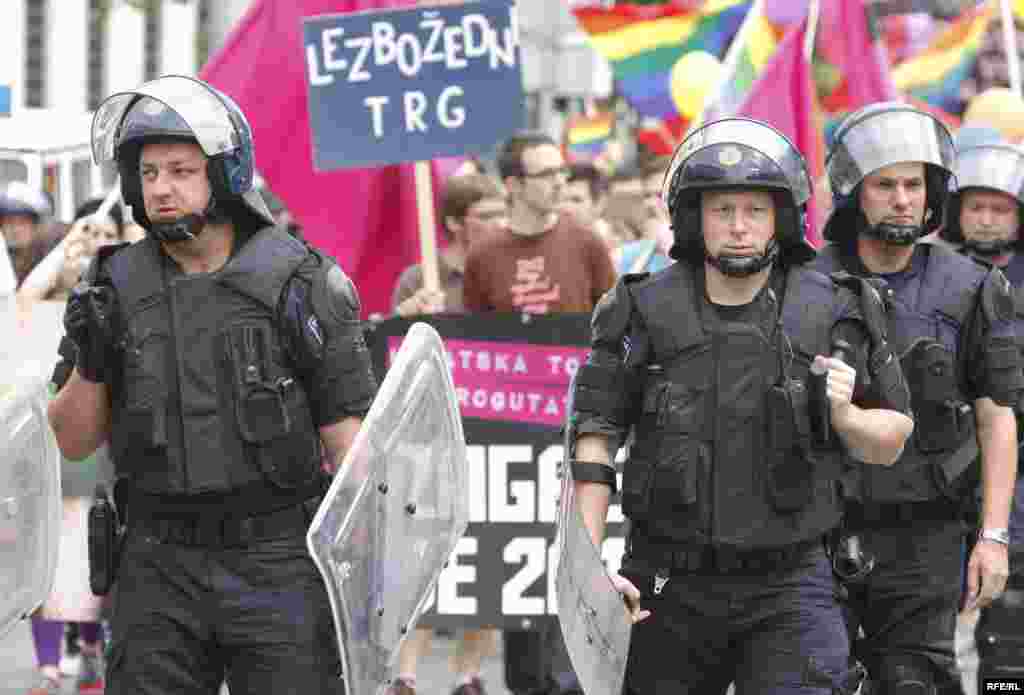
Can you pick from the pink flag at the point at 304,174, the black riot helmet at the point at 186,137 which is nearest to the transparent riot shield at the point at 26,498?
the black riot helmet at the point at 186,137

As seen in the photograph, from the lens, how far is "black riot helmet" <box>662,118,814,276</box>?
19.4 ft

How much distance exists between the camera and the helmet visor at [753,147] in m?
5.96

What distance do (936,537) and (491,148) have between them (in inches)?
143

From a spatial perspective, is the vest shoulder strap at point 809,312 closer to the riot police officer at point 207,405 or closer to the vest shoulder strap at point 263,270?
the riot police officer at point 207,405

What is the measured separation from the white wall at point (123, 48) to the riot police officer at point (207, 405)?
1061 inches

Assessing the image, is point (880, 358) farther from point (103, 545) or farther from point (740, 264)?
point (103, 545)

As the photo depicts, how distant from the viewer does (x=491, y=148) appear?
32.9 feet

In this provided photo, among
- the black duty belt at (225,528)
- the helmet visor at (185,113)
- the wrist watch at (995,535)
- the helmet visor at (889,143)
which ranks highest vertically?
the helmet visor at (185,113)

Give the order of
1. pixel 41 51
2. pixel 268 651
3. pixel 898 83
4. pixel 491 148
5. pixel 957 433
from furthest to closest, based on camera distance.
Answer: pixel 41 51, pixel 898 83, pixel 491 148, pixel 957 433, pixel 268 651

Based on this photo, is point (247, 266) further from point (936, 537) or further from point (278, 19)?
point (278, 19)

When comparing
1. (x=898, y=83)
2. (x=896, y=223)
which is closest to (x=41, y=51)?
(x=898, y=83)

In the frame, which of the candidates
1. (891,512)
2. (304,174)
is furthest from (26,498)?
(304,174)

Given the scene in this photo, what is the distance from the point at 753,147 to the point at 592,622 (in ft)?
3.89

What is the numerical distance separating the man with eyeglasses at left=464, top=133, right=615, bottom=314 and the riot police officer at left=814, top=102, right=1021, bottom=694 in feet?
9.45
